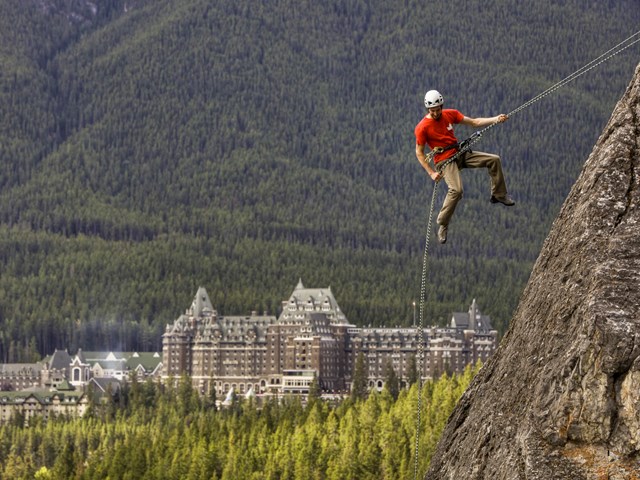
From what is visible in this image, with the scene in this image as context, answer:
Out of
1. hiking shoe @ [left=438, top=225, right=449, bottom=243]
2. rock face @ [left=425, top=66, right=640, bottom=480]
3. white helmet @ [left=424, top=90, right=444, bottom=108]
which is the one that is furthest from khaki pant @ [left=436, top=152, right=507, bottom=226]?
rock face @ [left=425, top=66, right=640, bottom=480]

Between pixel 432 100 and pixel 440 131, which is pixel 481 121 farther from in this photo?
pixel 432 100

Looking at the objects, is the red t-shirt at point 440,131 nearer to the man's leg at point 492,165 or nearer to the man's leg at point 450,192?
the man's leg at point 450,192

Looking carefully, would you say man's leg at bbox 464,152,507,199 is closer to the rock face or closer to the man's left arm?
the man's left arm

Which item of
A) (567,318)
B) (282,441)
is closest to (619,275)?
(567,318)

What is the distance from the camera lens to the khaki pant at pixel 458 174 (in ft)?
110

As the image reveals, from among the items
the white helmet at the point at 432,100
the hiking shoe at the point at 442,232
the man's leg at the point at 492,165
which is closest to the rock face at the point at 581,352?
the white helmet at the point at 432,100

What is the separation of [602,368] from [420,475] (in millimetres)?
126640

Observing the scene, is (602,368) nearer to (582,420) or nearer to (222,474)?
(582,420)

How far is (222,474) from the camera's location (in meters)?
188

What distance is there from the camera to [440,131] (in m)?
33.3

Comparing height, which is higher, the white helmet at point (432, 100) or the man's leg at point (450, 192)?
the white helmet at point (432, 100)

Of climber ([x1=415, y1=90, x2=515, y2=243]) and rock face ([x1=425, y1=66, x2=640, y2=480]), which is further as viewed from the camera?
climber ([x1=415, y1=90, x2=515, y2=243])

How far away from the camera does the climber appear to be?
33.1 m

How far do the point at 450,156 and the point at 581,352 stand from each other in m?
10.2
